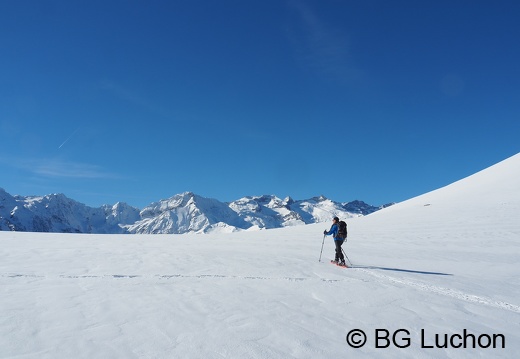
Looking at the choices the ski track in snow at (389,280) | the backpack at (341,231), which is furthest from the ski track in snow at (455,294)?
the backpack at (341,231)

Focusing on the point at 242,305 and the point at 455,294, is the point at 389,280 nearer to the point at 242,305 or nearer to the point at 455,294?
the point at 455,294

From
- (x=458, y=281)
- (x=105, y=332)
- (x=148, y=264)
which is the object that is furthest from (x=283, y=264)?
(x=105, y=332)

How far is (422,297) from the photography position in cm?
988

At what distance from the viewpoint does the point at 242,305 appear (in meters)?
8.06

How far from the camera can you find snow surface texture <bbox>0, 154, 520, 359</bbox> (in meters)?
5.79

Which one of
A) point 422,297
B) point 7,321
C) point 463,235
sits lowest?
point 7,321

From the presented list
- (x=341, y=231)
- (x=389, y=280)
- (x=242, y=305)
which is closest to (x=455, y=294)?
(x=389, y=280)

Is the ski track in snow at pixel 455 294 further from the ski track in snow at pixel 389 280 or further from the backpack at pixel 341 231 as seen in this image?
the backpack at pixel 341 231

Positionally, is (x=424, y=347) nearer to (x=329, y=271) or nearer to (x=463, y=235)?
(x=329, y=271)

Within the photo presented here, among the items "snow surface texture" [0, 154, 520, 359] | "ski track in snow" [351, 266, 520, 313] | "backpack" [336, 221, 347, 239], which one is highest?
"backpack" [336, 221, 347, 239]

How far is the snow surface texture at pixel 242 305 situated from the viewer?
5.79m

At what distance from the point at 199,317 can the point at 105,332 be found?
1.90 m

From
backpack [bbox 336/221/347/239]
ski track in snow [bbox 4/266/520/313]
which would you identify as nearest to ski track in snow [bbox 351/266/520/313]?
ski track in snow [bbox 4/266/520/313]

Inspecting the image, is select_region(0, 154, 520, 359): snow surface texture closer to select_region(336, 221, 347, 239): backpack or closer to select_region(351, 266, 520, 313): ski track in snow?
select_region(351, 266, 520, 313): ski track in snow
